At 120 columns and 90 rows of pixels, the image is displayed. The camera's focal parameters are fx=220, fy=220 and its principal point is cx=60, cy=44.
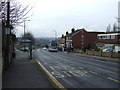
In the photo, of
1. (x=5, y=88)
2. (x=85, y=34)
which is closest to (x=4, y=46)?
(x=5, y=88)

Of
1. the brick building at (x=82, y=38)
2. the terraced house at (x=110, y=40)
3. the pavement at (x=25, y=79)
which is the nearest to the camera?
the pavement at (x=25, y=79)

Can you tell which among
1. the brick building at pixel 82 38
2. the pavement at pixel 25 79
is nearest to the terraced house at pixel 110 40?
the brick building at pixel 82 38

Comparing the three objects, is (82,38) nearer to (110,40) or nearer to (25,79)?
(110,40)

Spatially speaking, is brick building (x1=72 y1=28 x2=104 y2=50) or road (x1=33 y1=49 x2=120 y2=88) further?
brick building (x1=72 y1=28 x2=104 y2=50)

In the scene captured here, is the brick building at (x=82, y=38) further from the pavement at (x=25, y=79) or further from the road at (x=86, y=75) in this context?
the pavement at (x=25, y=79)

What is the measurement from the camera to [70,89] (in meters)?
9.45

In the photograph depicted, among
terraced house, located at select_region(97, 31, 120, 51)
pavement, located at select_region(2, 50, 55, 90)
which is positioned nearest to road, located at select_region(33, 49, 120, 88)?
pavement, located at select_region(2, 50, 55, 90)

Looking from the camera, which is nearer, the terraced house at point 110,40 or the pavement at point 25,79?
the pavement at point 25,79

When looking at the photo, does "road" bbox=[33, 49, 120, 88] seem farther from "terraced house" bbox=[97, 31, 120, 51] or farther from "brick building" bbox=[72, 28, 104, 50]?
"brick building" bbox=[72, 28, 104, 50]

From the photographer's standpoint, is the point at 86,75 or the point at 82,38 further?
the point at 82,38

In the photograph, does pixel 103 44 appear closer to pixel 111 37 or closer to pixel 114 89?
pixel 111 37

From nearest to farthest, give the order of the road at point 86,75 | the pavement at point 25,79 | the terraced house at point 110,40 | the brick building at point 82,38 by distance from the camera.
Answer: the pavement at point 25,79
the road at point 86,75
the terraced house at point 110,40
the brick building at point 82,38

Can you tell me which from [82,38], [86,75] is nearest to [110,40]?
[82,38]

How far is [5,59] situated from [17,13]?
3348 mm
